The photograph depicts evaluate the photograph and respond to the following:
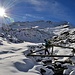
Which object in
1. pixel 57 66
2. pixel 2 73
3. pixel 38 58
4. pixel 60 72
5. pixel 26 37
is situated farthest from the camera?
pixel 26 37

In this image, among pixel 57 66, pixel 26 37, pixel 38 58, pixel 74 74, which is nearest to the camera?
pixel 74 74

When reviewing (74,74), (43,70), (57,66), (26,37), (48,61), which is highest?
(26,37)

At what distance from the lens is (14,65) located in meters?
13.1

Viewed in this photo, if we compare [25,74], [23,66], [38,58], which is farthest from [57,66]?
[25,74]

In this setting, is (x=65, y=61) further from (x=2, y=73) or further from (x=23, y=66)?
(x=2, y=73)

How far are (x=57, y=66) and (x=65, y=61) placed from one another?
171 centimetres

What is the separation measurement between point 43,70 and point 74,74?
2318 millimetres

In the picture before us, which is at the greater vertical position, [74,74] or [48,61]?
[48,61]

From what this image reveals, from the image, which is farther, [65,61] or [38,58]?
[38,58]

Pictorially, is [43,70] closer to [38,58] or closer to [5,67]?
[5,67]

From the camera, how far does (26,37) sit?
84.1m

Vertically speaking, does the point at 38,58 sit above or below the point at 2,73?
above

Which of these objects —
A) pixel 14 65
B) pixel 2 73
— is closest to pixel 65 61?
pixel 14 65

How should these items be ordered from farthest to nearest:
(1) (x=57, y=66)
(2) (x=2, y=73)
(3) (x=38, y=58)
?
(3) (x=38, y=58) → (1) (x=57, y=66) → (2) (x=2, y=73)
